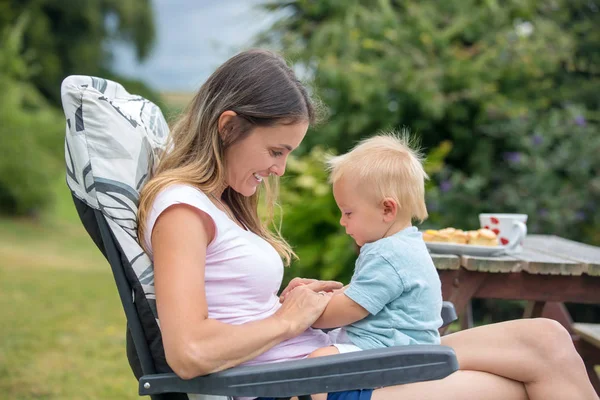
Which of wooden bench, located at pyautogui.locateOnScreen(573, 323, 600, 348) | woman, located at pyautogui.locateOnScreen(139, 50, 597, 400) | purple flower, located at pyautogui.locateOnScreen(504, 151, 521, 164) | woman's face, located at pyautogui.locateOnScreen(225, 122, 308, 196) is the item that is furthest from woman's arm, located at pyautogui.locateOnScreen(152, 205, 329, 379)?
purple flower, located at pyautogui.locateOnScreen(504, 151, 521, 164)

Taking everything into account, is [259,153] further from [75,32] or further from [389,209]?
[75,32]

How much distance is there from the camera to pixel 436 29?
6055 millimetres

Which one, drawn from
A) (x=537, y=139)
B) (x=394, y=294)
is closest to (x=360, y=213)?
(x=394, y=294)

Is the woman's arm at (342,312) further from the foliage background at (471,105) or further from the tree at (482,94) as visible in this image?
the tree at (482,94)

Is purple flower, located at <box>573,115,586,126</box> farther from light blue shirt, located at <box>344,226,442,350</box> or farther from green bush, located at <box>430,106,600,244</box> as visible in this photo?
light blue shirt, located at <box>344,226,442,350</box>

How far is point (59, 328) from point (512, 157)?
12.6ft

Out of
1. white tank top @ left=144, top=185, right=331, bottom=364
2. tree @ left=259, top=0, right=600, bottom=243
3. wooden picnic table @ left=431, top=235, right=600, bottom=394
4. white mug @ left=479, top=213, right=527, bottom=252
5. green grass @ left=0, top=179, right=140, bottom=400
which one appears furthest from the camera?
tree @ left=259, top=0, right=600, bottom=243

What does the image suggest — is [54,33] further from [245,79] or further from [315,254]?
[245,79]

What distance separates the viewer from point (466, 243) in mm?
2555

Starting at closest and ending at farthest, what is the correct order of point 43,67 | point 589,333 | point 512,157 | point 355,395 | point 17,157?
1. point 355,395
2. point 589,333
3. point 512,157
4. point 17,157
5. point 43,67

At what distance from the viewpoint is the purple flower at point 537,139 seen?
5.04 metres

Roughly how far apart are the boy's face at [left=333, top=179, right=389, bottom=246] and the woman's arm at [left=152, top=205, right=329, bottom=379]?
327 millimetres

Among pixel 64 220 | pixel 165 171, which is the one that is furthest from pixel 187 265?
pixel 64 220

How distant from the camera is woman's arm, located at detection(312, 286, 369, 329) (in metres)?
1.69
